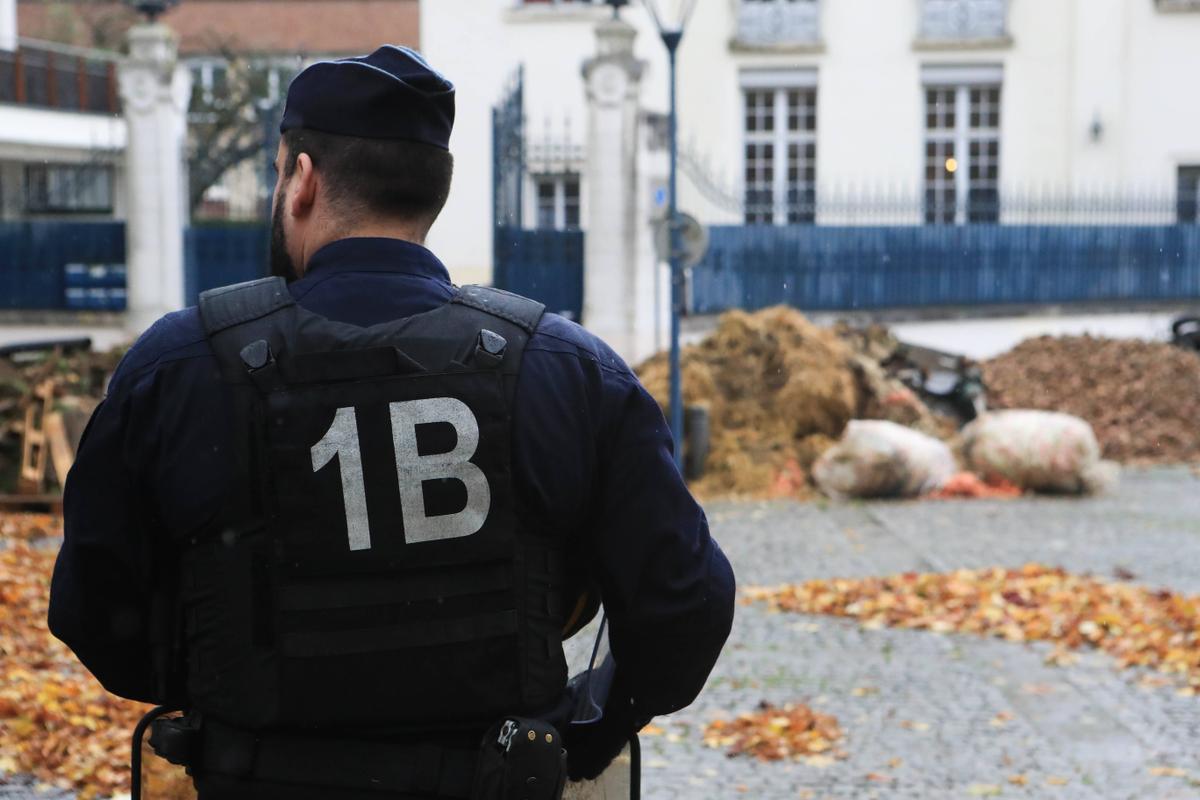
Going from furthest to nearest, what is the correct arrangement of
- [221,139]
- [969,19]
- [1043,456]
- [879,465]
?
[969,19] → [221,139] → [1043,456] → [879,465]

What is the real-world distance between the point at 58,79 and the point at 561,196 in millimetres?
14720

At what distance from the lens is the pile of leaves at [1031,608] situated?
827cm

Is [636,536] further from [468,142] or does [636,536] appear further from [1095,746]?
[468,142]

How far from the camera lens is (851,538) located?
1218 cm

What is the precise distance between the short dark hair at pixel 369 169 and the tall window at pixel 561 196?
694 inches

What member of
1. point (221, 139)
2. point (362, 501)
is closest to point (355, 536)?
point (362, 501)

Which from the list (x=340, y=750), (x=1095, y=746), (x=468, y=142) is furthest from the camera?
(x=468, y=142)

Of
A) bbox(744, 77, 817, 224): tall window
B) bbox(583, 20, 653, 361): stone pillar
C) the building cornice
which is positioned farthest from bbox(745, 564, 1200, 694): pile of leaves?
the building cornice

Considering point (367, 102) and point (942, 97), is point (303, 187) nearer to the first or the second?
point (367, 102)

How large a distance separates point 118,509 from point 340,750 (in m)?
0.48

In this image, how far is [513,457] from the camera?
2393mm

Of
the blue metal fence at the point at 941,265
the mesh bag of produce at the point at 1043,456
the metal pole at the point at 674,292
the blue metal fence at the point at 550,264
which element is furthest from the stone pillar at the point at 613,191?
the mesh bag of produce at the point at 1043,456

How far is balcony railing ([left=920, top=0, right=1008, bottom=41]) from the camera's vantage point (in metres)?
28.8

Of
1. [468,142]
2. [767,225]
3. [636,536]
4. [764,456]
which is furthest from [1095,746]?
[468,142]
